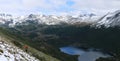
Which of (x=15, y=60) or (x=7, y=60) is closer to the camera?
(x=7, y=60)

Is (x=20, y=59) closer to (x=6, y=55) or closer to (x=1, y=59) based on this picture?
(x=6, y=55)

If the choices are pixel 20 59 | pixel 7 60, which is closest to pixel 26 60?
pixel 20 59

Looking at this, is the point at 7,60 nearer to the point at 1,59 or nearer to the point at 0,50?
the point at 1,59

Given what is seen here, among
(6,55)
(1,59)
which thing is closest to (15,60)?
(6,55)

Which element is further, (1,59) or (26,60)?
(26,60)

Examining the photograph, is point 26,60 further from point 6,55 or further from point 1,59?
point 1,59

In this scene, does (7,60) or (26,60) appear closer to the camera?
(7,60)

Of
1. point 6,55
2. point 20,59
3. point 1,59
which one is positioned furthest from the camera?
point 20,59

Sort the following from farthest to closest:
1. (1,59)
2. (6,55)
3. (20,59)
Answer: (20,59), (6,55), (1,59)
